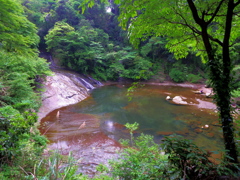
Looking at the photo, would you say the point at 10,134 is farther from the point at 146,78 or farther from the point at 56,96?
the point at 56,96

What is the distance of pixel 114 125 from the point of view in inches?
315

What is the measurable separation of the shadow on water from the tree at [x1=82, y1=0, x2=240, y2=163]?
2895mm

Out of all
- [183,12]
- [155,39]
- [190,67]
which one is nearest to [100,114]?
[183,12]

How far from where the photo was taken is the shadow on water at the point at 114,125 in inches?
223

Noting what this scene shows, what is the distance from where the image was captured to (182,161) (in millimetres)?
1737

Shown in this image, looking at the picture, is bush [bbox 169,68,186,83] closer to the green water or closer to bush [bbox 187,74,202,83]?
bush [bbox 187,74,202,83]

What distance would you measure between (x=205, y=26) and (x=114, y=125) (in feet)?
22.2

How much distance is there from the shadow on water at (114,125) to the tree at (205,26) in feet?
9.50

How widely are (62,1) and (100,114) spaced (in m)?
23.3

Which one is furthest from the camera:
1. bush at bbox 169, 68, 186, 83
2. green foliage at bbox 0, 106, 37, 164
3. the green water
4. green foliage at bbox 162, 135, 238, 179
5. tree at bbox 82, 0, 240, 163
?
bush at bbox 169, 68, 186, 83

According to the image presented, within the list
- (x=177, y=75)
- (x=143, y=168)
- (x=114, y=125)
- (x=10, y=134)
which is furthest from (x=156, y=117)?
(x=177, y=75)

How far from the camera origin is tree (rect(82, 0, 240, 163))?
2.06m

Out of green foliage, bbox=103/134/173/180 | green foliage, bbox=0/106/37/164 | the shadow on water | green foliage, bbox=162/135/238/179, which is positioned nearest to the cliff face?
the shadow on water

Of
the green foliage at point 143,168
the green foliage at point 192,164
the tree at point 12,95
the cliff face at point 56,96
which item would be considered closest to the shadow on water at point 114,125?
the cliff face at point 56,96
